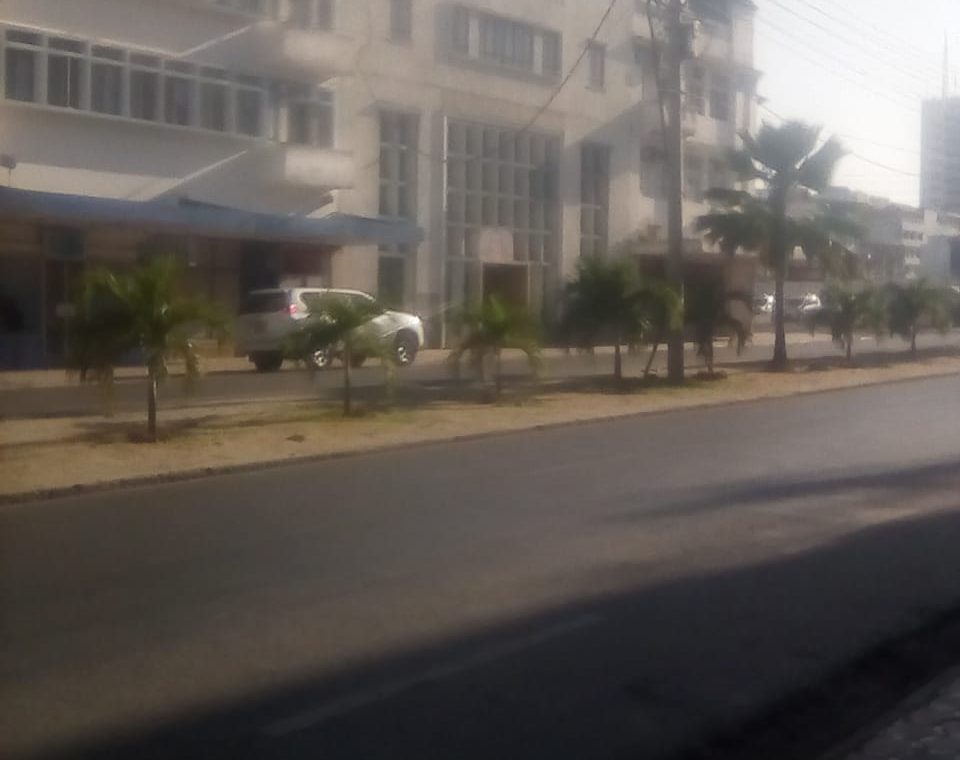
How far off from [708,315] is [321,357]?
39.7 ft

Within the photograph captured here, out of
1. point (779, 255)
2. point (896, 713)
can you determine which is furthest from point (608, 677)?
point (779, 255)

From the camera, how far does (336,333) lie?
21125 millimetres

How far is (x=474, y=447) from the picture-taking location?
65.4ft

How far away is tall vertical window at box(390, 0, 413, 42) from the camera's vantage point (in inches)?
1503

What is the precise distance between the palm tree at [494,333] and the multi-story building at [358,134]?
2.98 metres

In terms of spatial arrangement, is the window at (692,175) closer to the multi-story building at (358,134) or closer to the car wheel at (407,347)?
the multi-story building at (358,134)

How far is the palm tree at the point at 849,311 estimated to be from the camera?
3881 cm

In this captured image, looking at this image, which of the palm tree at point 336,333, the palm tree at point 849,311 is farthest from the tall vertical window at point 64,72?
the palm tree at point 849,311

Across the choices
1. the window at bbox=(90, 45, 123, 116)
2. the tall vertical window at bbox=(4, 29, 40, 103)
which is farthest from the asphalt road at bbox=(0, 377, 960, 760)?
the window at bbox=(90, 45, 123, 116)

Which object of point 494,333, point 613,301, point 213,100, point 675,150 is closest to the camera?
point 494,333

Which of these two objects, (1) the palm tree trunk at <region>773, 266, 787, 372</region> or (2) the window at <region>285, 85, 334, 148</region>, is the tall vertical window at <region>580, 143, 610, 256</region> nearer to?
(1) the palm tree trunk at <region>773, 266, 787, 372</region>

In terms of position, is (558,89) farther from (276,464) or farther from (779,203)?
(276,464)

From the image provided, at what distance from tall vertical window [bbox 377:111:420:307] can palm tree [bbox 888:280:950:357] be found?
43.1ft

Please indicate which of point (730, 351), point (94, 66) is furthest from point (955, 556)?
point (730, 351)
